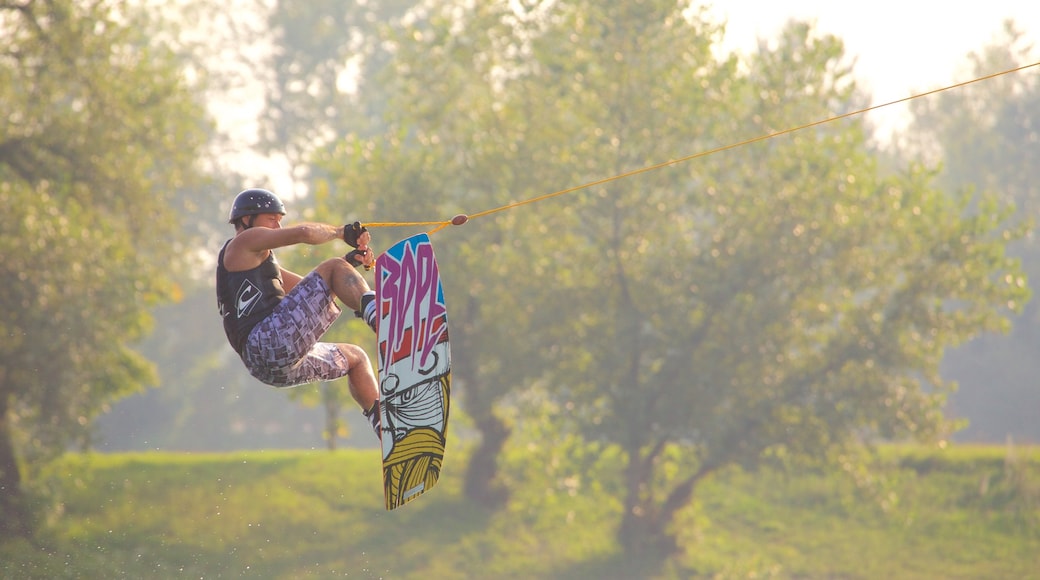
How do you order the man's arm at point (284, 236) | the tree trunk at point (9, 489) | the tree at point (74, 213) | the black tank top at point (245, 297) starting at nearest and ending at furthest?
the man's arm at point (284, 236) < the black tank top at point (245, 297) < the tree trunk at point (9, 489) < the tree at point (74, 213)

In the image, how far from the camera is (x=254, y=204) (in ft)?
23.9

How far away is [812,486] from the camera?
83.6 ft

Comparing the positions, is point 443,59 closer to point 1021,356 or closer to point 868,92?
point 1021,356

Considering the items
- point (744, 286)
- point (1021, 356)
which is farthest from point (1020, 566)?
point (1021, 356)

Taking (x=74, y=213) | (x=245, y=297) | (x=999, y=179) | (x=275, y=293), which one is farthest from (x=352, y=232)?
(x=999, y=179)

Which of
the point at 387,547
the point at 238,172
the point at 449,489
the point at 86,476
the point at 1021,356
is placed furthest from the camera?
the point at 238,172

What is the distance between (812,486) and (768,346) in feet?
21.1

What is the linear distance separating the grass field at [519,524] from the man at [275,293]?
12.9 m

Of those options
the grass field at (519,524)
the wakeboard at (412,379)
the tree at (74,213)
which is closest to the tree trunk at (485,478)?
the grass field at (519,524)

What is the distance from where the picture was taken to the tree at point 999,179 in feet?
164

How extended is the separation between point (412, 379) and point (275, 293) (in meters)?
1.03

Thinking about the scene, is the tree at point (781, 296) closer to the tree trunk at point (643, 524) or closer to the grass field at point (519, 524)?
the tree trunk at point (643, 524)

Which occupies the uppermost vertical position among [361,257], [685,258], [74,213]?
[74,213]

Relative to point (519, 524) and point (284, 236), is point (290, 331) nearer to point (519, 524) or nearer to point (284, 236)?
point (284, 236)
